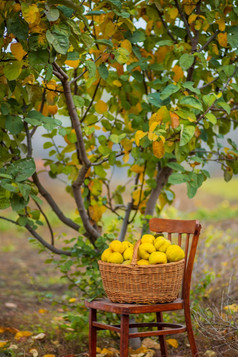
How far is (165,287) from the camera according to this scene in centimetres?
201

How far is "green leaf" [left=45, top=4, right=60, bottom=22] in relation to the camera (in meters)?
1.64

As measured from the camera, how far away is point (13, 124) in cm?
220

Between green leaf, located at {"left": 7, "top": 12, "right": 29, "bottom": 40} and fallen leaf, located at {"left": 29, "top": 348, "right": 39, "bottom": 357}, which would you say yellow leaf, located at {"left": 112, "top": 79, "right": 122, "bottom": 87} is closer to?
green leaf, located at {"left": 7, "top": 12, "right": 29, "bottom": 40}

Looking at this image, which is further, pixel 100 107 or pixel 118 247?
pixel 100 107

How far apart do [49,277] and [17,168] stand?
10.5 feet

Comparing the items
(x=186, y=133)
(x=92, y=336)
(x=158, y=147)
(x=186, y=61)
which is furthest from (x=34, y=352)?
(x=186, y=61)

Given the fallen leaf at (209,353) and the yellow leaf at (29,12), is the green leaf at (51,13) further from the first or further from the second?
the fallen leaf at (209,353)

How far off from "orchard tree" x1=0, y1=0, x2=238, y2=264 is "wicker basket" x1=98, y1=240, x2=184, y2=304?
448mm

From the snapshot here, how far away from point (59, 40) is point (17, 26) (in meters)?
0.18

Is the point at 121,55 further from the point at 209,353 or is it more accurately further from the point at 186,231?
the point at 209,353

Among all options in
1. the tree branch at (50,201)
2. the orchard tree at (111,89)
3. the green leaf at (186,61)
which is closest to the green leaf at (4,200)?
the orchard tree at (111,89)

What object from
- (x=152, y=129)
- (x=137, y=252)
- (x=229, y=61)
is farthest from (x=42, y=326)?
(x=229, y=61)

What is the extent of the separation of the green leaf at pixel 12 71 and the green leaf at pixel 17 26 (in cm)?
16

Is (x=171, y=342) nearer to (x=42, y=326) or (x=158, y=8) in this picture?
(x=42, y=326)
